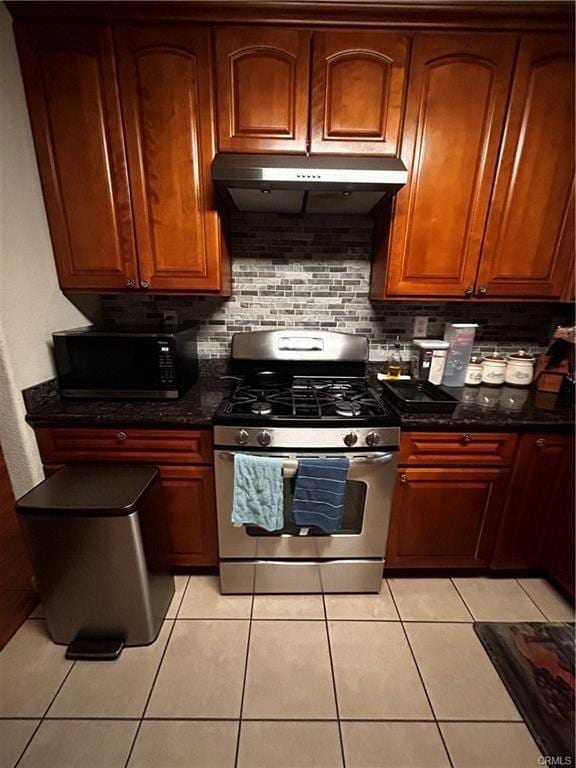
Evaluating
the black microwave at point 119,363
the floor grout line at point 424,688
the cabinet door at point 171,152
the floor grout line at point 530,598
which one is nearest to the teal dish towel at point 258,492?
the black microwave at point 119,363

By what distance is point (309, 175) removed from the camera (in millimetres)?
1237

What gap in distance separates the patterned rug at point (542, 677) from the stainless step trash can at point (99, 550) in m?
1.39

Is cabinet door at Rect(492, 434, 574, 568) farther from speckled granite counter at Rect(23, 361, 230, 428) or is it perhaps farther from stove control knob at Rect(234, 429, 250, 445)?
speckled granite counter at Rect(23, 361, 230, 428)

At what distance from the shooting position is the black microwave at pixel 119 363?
1474 mm

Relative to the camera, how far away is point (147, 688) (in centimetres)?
122

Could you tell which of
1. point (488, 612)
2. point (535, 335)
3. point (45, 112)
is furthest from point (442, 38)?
point (488, 612)

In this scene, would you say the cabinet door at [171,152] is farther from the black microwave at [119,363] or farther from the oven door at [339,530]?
the oven door at [339,530]

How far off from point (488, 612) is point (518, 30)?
2.49 m

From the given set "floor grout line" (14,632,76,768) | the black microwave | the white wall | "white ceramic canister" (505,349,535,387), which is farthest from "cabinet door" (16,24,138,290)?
"white ceramic canister" (505,349,535,387)

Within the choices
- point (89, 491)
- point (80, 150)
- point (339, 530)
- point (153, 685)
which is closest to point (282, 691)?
point (153, 685)

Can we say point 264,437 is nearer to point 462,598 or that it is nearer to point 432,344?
point 432,344

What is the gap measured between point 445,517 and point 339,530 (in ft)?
1.68

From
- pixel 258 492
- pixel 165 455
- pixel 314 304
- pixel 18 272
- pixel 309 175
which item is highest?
pixel 309 175

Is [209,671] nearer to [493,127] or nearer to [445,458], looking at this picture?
[445,458]
